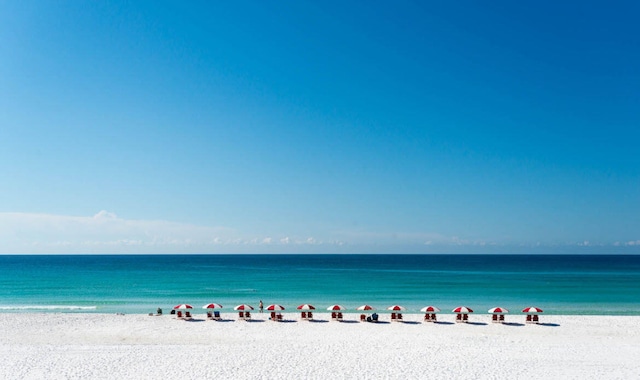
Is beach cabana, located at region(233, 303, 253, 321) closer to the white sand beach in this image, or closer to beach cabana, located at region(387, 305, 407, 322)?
the white sand beach

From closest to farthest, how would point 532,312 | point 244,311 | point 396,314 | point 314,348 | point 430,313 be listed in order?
1. point 314,348
2. point 532,312
3. point 396,314
4. point 430,313
5. point 244,311

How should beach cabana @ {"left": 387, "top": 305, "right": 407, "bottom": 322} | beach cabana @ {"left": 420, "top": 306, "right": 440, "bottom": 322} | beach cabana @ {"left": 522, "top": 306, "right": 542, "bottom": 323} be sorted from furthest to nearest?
beach cabana @ {"left": 387, "top": 305, "right": 407, "bottom": 322} < beach cabana @ {"left": 420, "top": 306, "right": 440, "bottom": 322} < beach cabana @ {"left": 522, "top": 306, "right": 542, "bottom": 323}

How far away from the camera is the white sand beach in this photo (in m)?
16.8

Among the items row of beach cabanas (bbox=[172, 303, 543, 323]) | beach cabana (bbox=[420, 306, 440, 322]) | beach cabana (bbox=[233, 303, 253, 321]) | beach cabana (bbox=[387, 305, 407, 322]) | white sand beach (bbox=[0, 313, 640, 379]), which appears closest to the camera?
white sand beach (bbox=[0, 313, 640, 379])

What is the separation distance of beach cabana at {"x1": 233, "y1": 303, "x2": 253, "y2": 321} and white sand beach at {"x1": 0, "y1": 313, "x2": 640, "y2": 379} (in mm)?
818

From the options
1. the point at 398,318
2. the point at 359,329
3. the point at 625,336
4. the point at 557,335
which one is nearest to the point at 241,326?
the point at 359,329

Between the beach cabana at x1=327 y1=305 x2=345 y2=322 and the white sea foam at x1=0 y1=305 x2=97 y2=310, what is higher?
the beach cabana at x1=327 y1=305 x2=345 y2=322

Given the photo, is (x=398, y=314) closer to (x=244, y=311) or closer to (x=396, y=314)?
(x=396, y=314)

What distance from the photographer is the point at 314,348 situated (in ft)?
67.8

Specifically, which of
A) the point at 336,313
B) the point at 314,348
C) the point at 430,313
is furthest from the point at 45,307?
the point at 430,313

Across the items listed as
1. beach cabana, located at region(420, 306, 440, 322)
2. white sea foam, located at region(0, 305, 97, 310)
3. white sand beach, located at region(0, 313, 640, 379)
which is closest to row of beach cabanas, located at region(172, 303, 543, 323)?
beach cabana, located at region(420, 306, 440, 322)

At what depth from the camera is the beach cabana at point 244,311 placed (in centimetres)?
2895

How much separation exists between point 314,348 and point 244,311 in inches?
418

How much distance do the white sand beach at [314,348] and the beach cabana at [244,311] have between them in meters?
0.82
